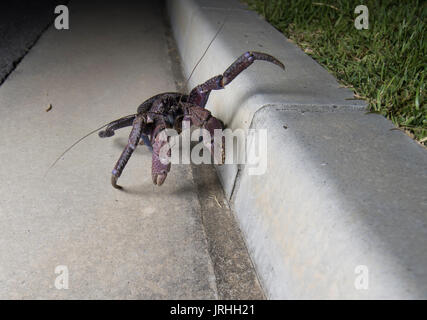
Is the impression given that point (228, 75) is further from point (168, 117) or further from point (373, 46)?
point (373, 46)

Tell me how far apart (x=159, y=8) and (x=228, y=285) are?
18.4 feet

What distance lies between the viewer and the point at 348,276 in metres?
1.17

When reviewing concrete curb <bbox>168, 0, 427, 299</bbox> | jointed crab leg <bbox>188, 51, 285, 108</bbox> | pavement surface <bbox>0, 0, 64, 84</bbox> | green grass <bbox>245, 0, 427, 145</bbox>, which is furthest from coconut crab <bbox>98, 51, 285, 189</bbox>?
pavement surface <bbox>0, 0, 64, 84</bbox>

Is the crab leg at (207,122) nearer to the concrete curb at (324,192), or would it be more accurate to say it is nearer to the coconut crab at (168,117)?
the coconut crab at (168,117)

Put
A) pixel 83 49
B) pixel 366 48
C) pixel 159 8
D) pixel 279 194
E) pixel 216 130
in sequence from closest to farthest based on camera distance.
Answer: pixel 279 194
pixel 216 130
pixel 366 48
pixel 83 49
pixel 159 8

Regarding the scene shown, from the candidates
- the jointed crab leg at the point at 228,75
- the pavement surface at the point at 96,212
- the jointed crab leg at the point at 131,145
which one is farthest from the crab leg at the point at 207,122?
the pavement surface at the point at 96,212

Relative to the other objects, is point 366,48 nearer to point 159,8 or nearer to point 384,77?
point 384,77

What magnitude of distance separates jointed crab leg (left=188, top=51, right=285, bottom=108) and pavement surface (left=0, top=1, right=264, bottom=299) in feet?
1.86

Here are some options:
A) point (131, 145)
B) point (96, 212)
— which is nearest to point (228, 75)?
point (131, 145)

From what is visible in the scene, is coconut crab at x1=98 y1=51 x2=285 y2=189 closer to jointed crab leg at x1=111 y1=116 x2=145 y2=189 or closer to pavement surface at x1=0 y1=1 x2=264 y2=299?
jointed crab leg at x1=111 y1=116 x2=145 y2=189

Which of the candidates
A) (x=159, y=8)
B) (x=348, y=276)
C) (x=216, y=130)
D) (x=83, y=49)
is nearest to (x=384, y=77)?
(x=216, y=130)

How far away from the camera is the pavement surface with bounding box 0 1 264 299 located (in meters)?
1.72

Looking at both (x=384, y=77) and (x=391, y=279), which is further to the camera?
(x=384, y=77)

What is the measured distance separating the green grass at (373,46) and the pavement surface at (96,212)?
1.20 m
